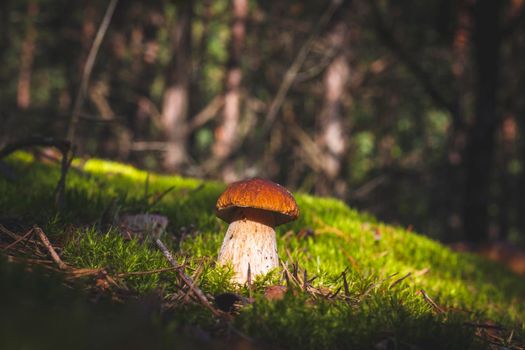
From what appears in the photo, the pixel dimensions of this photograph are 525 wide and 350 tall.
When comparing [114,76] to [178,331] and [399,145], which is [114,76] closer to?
[178,331]

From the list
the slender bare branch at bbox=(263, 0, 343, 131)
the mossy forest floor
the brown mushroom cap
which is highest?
the slender bare branch at bbox=(263, 0, 343, 131)

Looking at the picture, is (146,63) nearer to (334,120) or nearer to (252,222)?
(334,120)

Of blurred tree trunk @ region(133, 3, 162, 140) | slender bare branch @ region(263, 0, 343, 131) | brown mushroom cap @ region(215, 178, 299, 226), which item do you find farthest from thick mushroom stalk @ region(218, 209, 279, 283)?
blurred tree trunk @ region(133, 3, 162, 140)

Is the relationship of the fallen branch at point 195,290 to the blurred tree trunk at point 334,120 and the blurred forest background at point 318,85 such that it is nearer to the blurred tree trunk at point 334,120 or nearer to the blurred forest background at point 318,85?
the blurred forest background at point 318,85

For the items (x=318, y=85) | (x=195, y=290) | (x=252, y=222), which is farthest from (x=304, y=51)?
(x=318, y=85)

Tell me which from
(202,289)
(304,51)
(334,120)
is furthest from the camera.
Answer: (334,120)

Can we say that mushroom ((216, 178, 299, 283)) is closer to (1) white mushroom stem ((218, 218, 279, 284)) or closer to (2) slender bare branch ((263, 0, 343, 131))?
(1) white mushroom stem ((218, 218, 279, 284))

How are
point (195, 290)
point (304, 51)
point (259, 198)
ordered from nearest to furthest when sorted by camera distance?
1. point (195, 290)
2. point (259, 198)
3. point (304, 51)
